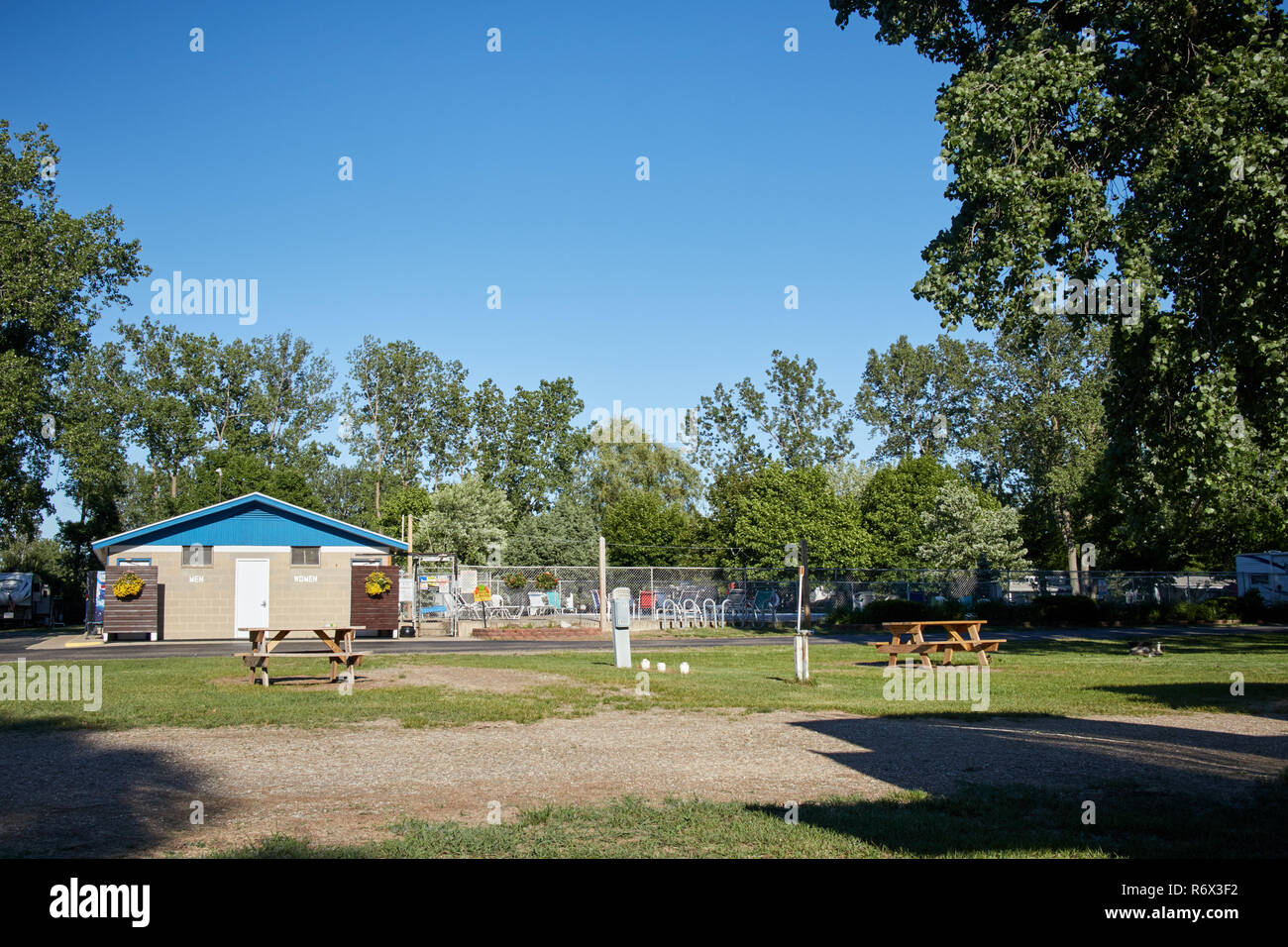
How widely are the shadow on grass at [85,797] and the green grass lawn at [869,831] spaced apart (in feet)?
3.60

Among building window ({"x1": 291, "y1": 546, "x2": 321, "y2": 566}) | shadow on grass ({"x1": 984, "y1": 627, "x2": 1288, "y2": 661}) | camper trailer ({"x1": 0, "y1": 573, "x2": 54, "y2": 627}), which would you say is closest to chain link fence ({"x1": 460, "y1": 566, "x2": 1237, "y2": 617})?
building window ({"x1": 291, "y1": 546, "x2": 321, "y2": 566})

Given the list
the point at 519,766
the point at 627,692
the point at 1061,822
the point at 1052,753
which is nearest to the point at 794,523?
the point at 627,692

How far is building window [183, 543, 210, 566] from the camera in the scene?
3303cm

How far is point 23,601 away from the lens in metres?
47.0

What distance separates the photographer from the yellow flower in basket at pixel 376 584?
32.6 m

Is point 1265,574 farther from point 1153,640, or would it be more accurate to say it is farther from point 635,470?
point 635,470

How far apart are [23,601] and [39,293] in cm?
1504

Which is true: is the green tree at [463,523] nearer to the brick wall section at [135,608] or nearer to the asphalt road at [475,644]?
the asphalt road at [475,644]

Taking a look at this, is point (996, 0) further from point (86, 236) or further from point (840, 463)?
point (840, 463)

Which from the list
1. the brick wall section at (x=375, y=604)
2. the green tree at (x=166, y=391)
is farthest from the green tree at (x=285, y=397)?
the brick wall section at (x=375, y=604)

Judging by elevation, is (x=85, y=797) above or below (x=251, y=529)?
below

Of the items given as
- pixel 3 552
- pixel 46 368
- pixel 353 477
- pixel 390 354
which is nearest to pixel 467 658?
pixel 46 368

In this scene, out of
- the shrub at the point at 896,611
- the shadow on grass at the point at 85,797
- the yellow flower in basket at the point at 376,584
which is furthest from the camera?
the shrub at the point at 896,611
